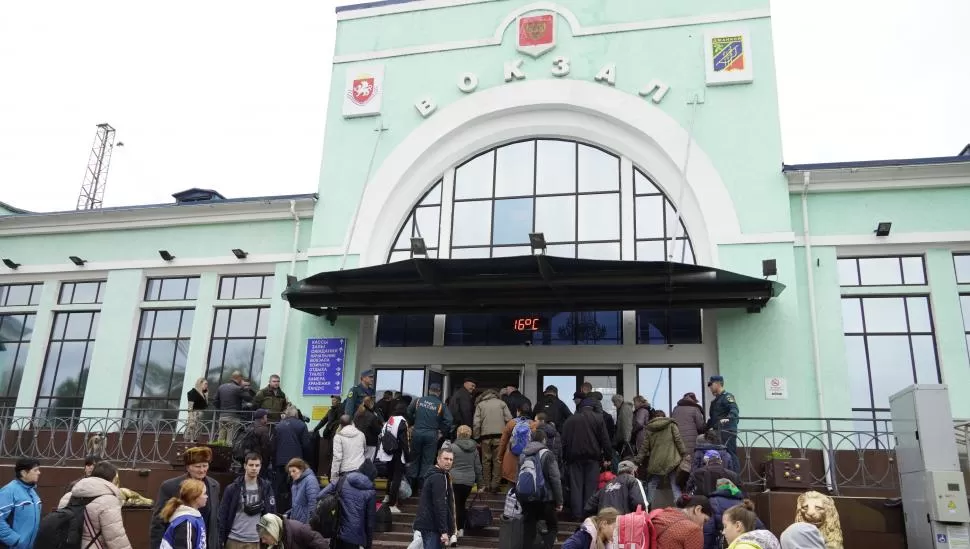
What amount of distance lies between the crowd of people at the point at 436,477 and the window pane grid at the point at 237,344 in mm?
2057

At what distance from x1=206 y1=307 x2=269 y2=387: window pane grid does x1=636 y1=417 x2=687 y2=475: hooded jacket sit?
9091 millimetres

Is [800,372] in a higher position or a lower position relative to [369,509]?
higher

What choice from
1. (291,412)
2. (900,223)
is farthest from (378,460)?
(900,223)

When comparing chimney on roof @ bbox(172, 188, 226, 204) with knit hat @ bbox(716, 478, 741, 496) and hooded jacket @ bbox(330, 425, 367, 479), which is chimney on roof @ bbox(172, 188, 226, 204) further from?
knit hat @ bbox(716, 478, 741, 496)

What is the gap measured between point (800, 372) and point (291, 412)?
8.79 meters

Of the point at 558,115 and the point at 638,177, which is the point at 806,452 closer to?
the point at 638,177

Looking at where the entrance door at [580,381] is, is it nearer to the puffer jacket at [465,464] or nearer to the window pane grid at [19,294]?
the puffer jacket at [465,464]

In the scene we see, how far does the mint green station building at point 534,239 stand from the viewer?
13.5 metres

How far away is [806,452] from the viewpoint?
39.9 feet

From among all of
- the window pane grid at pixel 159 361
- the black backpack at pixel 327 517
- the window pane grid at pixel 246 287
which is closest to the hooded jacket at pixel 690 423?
the black backpack at pixel 327 517

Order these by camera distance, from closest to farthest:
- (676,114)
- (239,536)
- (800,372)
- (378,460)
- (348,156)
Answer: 1. (239,536)
2. (378,460)
3. (800,372)
4. (676,114)
5. (348,156)

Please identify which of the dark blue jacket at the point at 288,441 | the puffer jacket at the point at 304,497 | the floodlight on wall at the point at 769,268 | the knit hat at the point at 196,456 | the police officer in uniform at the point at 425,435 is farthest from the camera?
the floodlight on wall at the point at 769,268

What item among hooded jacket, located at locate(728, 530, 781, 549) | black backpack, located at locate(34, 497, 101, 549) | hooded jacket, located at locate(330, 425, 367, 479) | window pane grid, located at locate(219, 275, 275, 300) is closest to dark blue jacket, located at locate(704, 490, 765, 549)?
hooded jacket, located at locate(728, 530, 781, 549)

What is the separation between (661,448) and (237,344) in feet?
33.1
